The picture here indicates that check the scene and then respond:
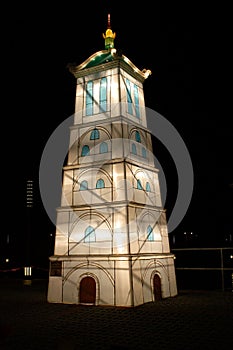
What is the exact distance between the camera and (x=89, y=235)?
731 inches

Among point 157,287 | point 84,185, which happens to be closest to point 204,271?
point 157,287

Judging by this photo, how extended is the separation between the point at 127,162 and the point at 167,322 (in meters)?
8.34

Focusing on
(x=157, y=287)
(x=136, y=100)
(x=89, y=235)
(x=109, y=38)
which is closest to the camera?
(x=89, y=235)

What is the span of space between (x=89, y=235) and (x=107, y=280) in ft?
8.09

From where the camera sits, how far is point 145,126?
2184cm

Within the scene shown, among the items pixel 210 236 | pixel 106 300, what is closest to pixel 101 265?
pixel 106 300

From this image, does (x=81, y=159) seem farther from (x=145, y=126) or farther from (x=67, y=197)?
(x=145, y=126)

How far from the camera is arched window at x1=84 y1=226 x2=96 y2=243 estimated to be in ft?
60.5

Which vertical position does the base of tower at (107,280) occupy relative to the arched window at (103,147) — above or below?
below

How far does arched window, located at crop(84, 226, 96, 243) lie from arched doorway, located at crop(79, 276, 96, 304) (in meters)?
1.83

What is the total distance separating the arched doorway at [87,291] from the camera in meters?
17.7

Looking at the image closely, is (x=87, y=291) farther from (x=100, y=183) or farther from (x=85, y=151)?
(x=85, y=151)

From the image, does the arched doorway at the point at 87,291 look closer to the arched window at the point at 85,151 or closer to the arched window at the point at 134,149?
the arched window at the point at 85,151

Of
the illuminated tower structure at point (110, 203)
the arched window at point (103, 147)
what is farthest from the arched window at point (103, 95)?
the arched window at point (103, 147)
